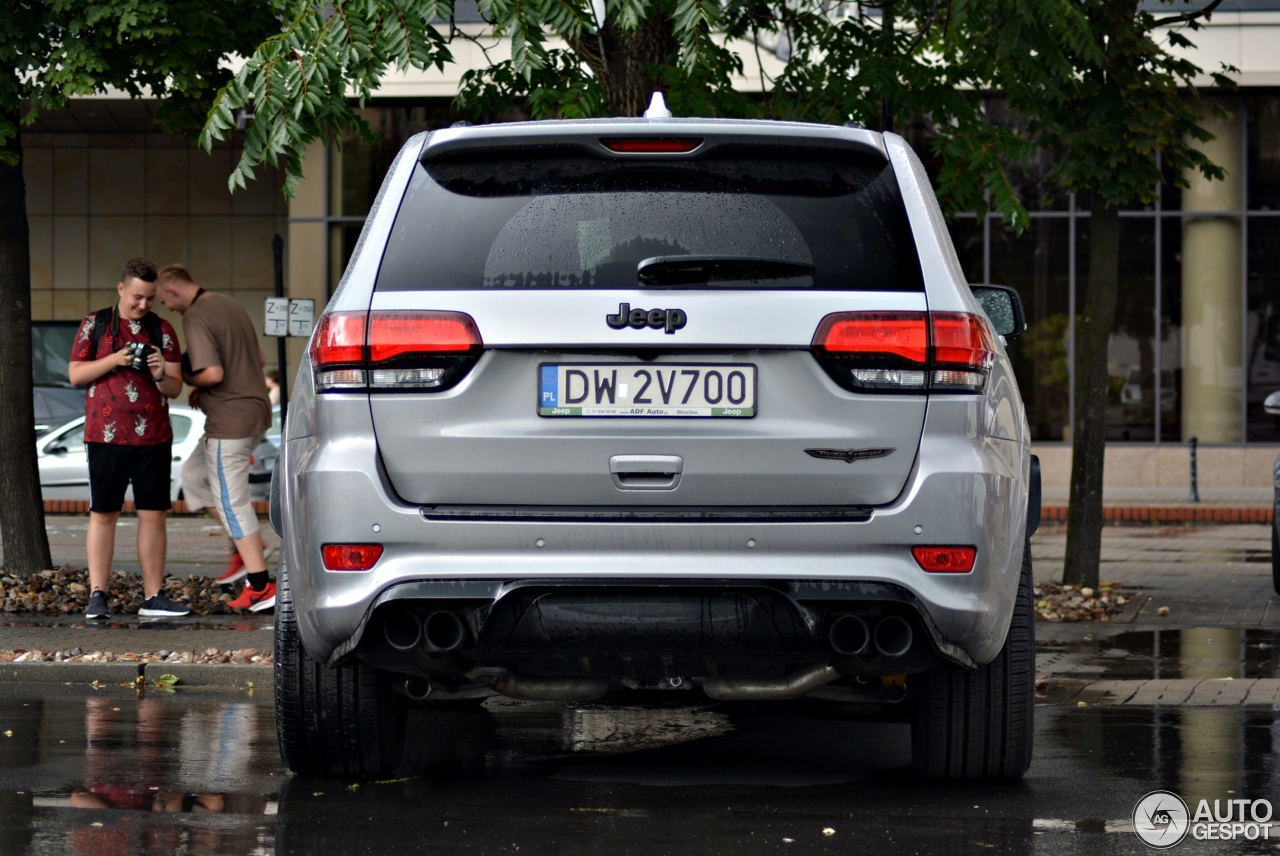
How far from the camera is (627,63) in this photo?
10297mm

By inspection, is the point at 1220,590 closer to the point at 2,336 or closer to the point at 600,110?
the point at 600,110

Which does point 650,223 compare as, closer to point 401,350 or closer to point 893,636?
point 401,350

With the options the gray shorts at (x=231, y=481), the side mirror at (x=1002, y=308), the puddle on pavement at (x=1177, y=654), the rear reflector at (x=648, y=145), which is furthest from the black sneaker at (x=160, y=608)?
the rear reflector at (x=648, y=145)

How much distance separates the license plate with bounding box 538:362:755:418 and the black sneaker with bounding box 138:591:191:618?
5.98 meters

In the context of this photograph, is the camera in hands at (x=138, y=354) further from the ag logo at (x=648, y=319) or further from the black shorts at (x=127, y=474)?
the ag logo at (x=648, y=319)

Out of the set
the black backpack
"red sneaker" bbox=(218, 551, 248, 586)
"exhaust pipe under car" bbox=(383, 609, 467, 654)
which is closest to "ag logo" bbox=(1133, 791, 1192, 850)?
"exhaust pipe under car" bbox=(383, 609, 467, 654)

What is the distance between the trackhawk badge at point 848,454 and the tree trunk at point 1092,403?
7.12 metres

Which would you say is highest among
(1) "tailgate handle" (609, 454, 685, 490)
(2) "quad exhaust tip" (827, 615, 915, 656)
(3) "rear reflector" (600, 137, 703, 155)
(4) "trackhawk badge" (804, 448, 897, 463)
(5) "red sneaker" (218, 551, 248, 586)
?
(3) "rear reflector" (600, 137, 703, 155)

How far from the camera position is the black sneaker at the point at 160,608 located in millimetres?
10062

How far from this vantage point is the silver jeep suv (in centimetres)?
461

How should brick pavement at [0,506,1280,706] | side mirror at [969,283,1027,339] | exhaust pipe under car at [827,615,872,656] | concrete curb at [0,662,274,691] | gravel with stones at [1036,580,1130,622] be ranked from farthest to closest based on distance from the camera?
gravel with stones at [1036,580,1130,622] < concrete curb at [0,662,274,691] < brick pavement at [0,506,1280,706] < side mirror at [969,283,1027,339] < exhaust pipe under car at [827,615,872,656]

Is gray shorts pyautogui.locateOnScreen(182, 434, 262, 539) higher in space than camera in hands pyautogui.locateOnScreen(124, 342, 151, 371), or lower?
lower

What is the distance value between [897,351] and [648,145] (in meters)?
0.85

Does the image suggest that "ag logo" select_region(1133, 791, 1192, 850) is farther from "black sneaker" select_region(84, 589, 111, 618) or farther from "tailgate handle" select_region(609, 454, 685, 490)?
"black sneaker" select_region(84, 589, 111, 618)
